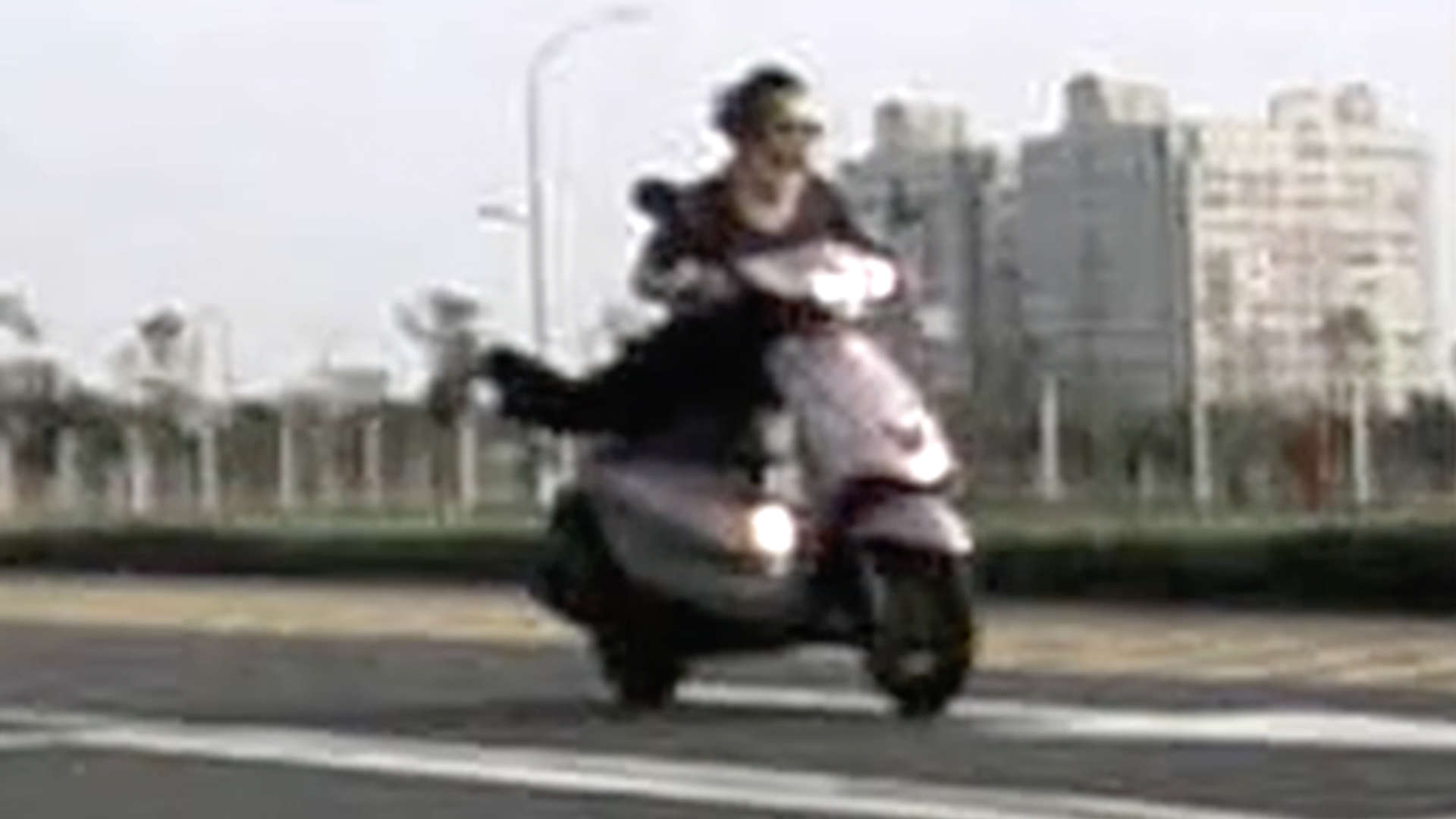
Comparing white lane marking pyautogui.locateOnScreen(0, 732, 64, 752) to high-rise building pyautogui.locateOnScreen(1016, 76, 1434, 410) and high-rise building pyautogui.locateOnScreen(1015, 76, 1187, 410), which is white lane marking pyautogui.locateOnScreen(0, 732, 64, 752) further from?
high-rise building pyautogui.locateOnScreen(1015, 76, 1187, 410)

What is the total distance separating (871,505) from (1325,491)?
31.0m

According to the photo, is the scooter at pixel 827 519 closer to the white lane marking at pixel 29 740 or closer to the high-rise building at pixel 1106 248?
the white lane marking at pixel 29 740

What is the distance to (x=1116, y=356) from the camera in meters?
59.7

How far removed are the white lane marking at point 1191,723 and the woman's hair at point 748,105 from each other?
1.70 metres

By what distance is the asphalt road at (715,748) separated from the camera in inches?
342

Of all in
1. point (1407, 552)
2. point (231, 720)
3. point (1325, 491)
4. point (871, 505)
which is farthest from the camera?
point (1325, 491)

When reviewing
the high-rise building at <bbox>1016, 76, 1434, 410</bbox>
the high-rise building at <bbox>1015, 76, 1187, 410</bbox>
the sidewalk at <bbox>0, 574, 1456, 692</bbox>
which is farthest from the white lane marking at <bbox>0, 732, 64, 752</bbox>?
the high-rise building at <bbox>1015, 76, 1187, 410</bbox>

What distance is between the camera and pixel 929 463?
418 inches

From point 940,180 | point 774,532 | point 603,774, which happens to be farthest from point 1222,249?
point 603,774

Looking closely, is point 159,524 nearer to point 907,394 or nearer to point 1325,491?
point 1325,491

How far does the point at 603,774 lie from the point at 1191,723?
1.85 m

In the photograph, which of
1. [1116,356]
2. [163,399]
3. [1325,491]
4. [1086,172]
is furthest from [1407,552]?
[163,399]

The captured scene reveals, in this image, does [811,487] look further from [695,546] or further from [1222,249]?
[1222,249]

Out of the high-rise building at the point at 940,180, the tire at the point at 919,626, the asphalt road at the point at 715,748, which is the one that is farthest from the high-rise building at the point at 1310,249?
the tire at the point at 919,626
